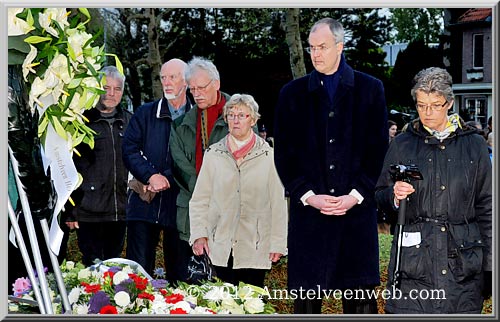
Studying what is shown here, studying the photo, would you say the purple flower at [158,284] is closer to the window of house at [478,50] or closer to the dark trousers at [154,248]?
the dark trousers at [154,248]

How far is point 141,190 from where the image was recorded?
5.61 m

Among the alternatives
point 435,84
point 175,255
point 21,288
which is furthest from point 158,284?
point 435,84

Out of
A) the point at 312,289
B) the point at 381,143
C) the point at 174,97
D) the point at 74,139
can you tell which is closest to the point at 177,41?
the point at 174,97

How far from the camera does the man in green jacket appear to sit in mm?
5387

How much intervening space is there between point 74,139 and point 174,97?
84.5 inches

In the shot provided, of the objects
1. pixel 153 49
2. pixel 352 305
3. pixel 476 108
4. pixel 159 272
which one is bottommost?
pixel 352 305

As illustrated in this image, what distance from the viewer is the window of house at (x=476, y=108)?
4977mm

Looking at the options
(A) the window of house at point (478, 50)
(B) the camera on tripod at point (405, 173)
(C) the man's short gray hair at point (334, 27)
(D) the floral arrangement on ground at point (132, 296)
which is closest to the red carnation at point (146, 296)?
(D) the floral arrangement on ground at point (132, 296)

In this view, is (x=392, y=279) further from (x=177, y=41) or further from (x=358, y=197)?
(x=177, y=41)

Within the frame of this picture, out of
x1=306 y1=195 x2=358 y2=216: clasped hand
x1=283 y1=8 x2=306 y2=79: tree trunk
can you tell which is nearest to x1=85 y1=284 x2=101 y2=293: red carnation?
x1=306 y1=195 x2=358 y2=216: clasped hand

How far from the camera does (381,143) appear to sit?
17.0 ft

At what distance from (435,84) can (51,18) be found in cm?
220

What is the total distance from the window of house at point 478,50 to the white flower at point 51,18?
264cm

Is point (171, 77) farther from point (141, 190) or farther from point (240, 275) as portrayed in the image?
point (240, 275)
